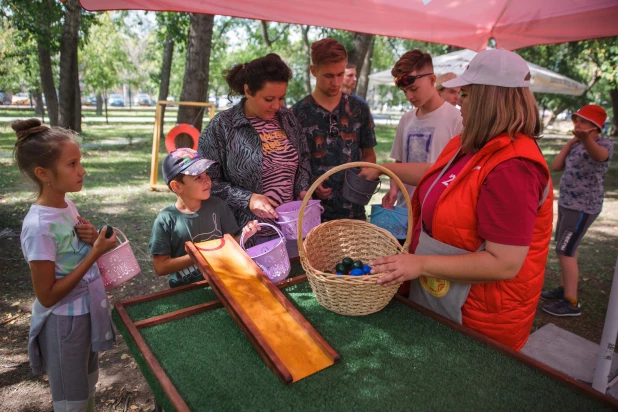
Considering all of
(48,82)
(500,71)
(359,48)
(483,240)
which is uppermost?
(359,48)

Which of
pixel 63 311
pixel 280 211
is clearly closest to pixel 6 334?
pixel 63 311

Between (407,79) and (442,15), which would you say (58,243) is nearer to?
(407,79)

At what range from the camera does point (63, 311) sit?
5.75 ft

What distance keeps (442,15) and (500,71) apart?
2124mm

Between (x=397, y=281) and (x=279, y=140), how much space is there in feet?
4.17

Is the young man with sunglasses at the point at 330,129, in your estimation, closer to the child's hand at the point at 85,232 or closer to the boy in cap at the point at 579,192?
the child's hand at the point at 85,232

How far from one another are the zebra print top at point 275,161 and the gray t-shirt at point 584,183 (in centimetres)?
294

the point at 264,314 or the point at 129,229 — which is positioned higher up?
the point at 264,314

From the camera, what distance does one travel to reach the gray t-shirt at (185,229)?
2141mm

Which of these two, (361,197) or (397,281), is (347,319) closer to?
(397,281)

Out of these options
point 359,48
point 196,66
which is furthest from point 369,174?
point 359,48

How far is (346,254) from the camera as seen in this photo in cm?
197

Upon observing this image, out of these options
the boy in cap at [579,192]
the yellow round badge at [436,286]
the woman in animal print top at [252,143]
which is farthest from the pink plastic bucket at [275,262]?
the boy in cap at [579,192]

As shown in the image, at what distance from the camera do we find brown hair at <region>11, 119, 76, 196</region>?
170 centimetres
